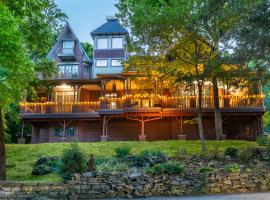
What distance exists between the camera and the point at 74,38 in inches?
1315

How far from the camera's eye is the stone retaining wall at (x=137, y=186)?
11219mm

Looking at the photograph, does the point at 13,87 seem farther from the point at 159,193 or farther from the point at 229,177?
the point at 229,177

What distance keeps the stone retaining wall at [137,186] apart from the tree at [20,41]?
2.59 m

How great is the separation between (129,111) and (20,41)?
43.2 feet

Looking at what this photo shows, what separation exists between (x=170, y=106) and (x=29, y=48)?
12.3m

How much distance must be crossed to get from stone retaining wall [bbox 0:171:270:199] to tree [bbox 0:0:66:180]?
259cm

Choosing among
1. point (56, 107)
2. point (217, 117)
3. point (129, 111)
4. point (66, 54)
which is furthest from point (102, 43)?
point (217, 117)

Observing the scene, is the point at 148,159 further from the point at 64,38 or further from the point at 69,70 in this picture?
the point at 64,38

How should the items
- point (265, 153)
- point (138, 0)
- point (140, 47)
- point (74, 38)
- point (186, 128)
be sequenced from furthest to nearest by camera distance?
point (74, 38), point (186, 128), point (138, 0), point (140, 47), point (265, 153)

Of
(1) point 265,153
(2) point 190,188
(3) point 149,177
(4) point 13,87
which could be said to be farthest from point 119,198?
(1) point 265,153

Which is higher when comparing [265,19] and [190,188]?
[265,19]

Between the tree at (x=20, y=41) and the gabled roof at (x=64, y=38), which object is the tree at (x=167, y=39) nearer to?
the tree at (x=20, y=41)

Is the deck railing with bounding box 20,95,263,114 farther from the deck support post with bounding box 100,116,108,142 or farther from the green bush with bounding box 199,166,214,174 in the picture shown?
the green bush with bounding box 199,166,214,174

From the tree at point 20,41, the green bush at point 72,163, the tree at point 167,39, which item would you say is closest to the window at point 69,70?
the tree at point 167,39
